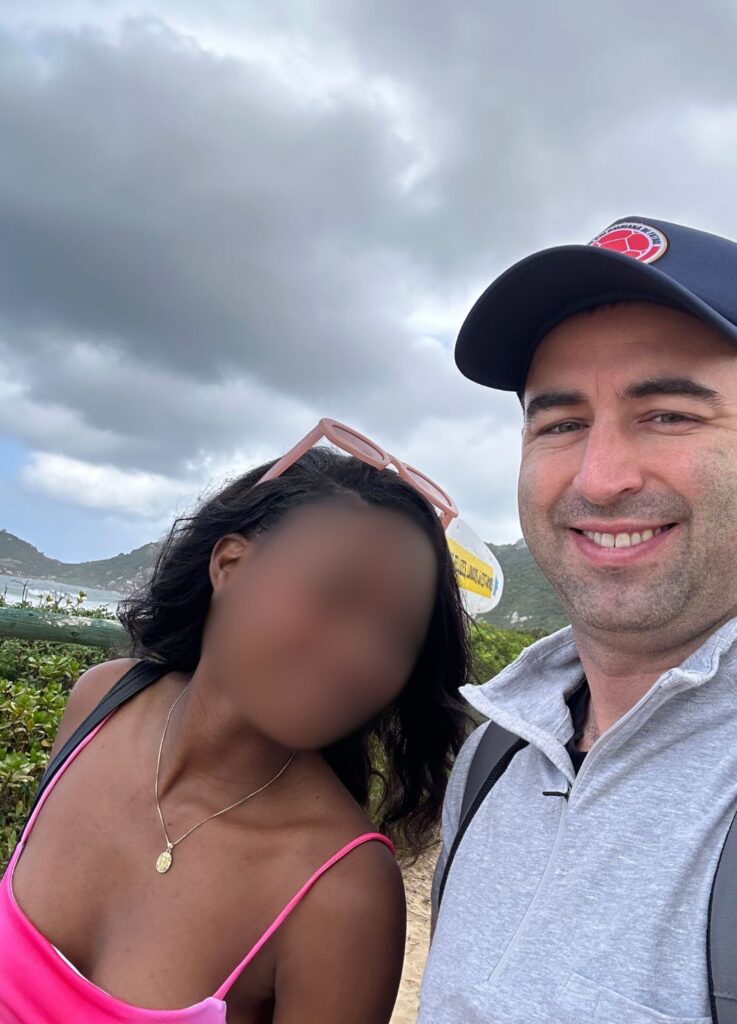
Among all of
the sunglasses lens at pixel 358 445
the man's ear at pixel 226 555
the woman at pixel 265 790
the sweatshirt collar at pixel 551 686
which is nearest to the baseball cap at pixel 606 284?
the sunglasses lens at pixel 358 445

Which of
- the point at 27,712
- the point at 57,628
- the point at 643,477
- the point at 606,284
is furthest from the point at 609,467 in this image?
the point at 27,712

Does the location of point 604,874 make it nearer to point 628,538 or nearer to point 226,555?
point 628,538

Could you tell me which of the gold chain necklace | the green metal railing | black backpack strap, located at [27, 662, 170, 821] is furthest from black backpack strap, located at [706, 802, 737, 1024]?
the green metal railing

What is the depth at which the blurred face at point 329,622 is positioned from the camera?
180 centimetres

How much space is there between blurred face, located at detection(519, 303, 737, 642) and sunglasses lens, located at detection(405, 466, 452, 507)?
29cm

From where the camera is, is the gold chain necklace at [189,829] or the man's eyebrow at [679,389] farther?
the gold chain necklace at [189,829]

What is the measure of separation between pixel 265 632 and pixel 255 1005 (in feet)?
2.62

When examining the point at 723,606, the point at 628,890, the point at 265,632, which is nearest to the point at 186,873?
the point at 265,632

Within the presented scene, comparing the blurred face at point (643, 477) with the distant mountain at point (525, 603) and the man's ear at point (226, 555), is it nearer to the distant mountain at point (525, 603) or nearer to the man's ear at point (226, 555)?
the man's ear at point (226, 555)

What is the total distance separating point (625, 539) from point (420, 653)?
0.64 metres

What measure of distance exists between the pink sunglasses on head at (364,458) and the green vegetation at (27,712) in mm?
512

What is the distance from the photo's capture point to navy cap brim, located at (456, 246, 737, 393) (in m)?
1.64

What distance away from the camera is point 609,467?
1656mm

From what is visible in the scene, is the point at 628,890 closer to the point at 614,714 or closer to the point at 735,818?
the point at 735,818
